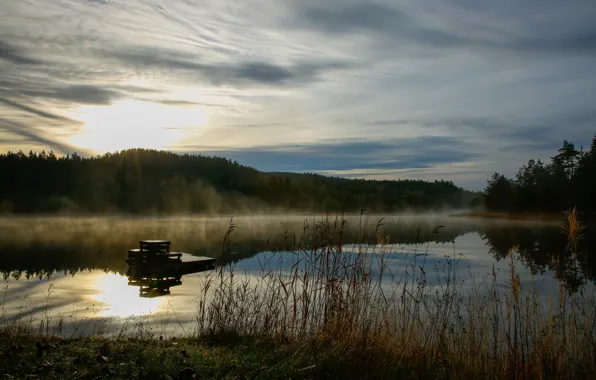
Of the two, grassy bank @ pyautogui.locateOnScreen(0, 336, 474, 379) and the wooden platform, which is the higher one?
grassy bank @ pyautogui.locateOnScreen(0, 336, 474, 379)

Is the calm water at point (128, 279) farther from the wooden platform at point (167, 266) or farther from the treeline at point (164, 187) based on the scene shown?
the treeline at point (164, 187)

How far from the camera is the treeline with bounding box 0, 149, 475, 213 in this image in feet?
381

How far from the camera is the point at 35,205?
113375 millimetres

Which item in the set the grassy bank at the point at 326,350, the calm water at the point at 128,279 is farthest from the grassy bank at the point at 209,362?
the calm water at the point at 128,279

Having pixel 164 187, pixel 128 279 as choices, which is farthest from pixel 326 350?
pixel 164 187

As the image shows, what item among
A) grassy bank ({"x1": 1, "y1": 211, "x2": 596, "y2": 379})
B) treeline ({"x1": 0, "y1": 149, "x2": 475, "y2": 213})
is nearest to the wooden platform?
grassy bank ({"x1": 1, "y1": 211, "x2": 596, "y2": 379})

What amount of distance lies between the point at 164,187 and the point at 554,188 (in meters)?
101

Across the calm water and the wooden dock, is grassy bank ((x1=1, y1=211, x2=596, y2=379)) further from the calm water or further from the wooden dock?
the wooden dock

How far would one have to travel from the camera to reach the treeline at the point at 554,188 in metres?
59.5

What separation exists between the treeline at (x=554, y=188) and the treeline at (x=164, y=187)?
28277 millimetres

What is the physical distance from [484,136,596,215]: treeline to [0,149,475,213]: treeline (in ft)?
92.8

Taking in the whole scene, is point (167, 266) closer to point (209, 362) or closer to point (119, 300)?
point (119, 300)

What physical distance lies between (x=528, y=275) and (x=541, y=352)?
1709 cm

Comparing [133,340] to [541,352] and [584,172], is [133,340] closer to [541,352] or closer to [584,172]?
[541,352]
